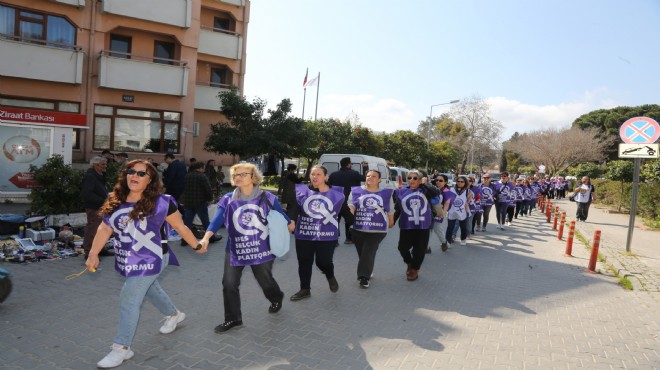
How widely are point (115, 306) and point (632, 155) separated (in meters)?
10.4

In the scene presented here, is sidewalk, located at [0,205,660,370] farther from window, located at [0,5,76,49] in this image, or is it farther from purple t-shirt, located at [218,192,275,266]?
window, located at [0,5,76,49]

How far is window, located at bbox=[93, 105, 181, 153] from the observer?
19422 mm

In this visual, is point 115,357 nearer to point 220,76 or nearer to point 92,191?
point 92,191

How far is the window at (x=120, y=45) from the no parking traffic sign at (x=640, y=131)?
18.7 m

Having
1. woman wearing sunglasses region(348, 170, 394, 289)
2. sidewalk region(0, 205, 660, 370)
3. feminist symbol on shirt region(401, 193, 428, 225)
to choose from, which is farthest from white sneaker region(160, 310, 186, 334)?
feminist symbol on shirt region(401, 193, 428, 225)

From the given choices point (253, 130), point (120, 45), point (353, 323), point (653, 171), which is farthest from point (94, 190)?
point (653, 171)

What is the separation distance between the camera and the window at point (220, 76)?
2528 centimetres

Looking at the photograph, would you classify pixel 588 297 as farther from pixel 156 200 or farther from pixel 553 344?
pixel 156 200

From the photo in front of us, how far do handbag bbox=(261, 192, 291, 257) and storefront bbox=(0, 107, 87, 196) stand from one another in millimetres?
10844

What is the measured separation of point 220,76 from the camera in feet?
83.9

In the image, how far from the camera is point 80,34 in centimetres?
1869

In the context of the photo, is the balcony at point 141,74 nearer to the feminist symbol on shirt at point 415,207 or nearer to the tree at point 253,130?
the tree at point 253,130

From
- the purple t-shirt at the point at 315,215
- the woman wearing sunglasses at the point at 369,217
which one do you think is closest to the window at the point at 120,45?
the woman wearing sunglasses at the point at 369,217

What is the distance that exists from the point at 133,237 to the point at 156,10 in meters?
18.8
